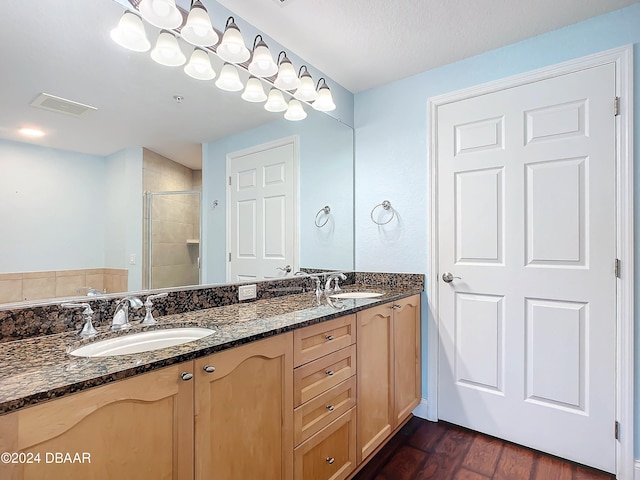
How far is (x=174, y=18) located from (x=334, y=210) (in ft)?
4.86

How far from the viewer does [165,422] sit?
903 millimetres

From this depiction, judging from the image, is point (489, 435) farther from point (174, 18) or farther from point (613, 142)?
point (174, 18)

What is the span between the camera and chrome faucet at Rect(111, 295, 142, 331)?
1221 millimetres

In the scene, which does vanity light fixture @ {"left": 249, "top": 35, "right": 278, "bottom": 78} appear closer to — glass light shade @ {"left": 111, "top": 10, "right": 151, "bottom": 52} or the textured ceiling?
the textured ceiling

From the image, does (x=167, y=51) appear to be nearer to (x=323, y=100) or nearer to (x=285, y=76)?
(x=285, y=76)

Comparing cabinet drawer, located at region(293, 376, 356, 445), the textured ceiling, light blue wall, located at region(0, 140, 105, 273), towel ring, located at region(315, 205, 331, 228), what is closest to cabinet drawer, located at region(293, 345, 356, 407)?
cabinet drawer, located at region(293, 376, 356, 445)

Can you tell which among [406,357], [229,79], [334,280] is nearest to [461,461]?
[406,357]

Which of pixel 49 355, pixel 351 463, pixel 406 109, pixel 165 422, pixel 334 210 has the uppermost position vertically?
pixel 406 109

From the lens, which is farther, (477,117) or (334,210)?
(334,210)

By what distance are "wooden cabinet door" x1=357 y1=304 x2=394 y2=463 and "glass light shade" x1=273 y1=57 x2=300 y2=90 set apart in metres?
1.31

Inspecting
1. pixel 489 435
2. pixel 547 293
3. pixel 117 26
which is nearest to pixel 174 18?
pixel 117 26

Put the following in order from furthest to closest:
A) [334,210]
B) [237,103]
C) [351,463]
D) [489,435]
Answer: [334,210] → [489,435] → [237,103] → [351,463]

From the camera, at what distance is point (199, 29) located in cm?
145

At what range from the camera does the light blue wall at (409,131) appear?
1810 millimetres
